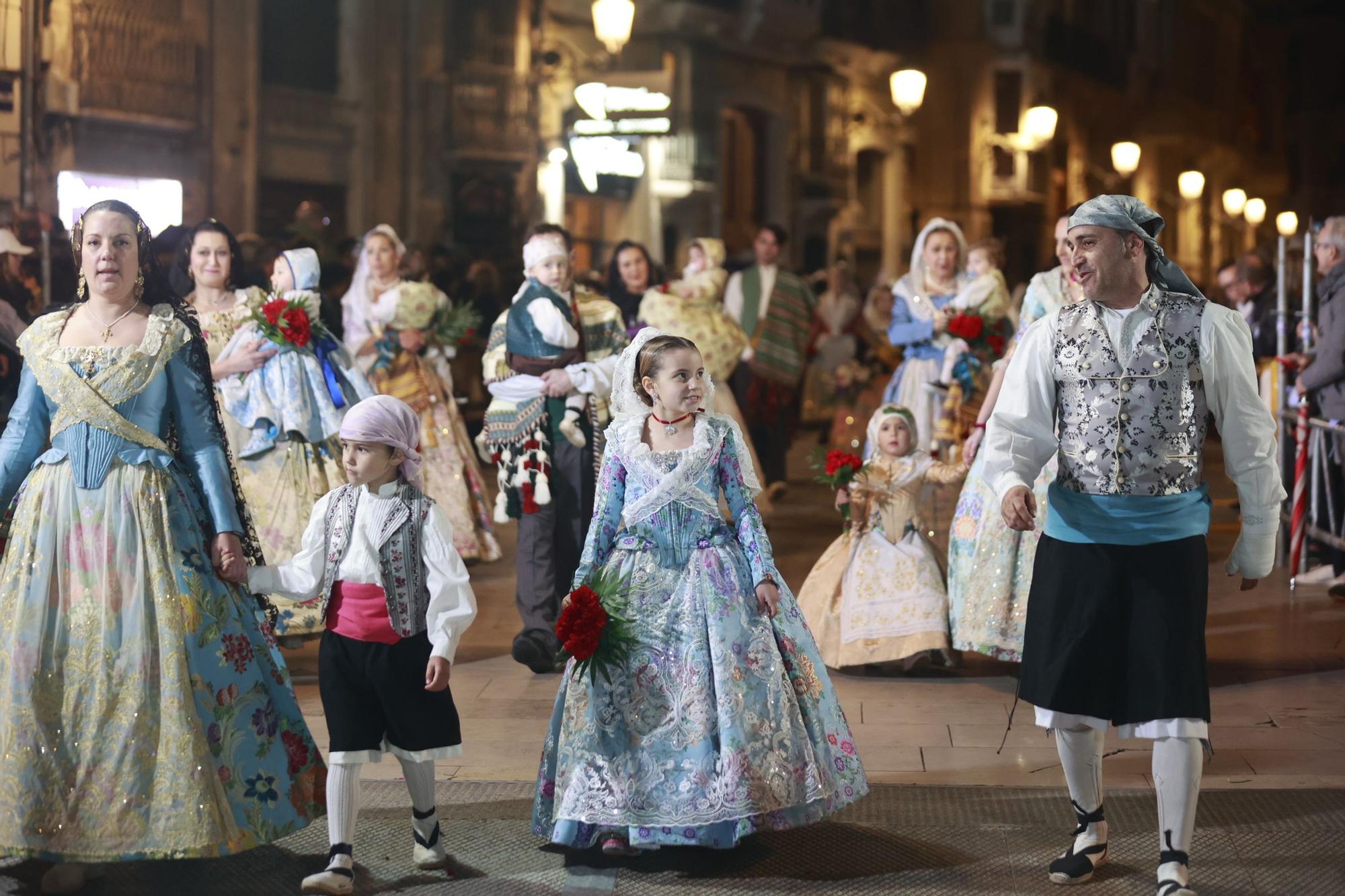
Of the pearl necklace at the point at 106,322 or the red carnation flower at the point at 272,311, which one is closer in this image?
the pearl necklace at the point at 106,322

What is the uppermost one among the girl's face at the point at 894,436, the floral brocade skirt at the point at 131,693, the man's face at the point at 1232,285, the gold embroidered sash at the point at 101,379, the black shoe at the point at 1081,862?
the man's face at the point at 1232,285

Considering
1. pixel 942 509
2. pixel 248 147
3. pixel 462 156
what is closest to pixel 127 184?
pixel 248 147

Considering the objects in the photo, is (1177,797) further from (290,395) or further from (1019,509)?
(290,395)

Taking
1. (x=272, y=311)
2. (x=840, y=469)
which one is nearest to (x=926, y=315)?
(x=840, y=469)

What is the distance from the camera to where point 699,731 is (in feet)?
16.5

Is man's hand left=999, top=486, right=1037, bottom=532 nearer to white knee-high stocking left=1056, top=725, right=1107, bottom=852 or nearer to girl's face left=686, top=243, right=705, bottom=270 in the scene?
white knee-high stocking left=1056, top=725, right=1107, bottom=852

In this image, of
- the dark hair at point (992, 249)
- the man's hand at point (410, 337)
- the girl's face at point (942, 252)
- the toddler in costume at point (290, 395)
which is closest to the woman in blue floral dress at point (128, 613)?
the toddler in costume at point (290, 395)

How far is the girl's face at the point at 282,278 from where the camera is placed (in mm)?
8562

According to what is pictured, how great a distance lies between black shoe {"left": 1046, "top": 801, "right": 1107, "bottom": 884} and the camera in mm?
4938

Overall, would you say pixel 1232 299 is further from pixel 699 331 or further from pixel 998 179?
pixel 998 179

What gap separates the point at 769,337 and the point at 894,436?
235 inches

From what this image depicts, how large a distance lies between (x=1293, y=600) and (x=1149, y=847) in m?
4.58

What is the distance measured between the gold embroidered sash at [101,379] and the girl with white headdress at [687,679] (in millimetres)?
1328

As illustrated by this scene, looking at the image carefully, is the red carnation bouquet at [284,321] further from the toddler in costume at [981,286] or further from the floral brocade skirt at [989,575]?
the toddler in costume at [981,286]
